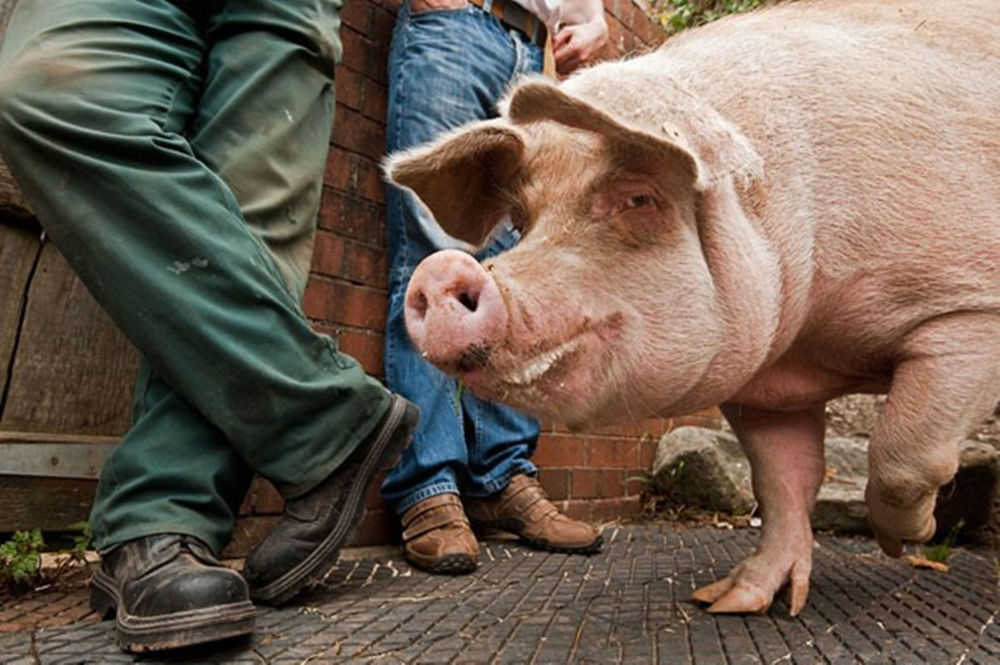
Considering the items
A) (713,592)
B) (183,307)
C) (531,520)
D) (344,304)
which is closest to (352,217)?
(344,304)

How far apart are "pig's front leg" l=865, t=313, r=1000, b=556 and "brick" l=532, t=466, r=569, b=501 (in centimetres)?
197

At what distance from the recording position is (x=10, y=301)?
2445mm

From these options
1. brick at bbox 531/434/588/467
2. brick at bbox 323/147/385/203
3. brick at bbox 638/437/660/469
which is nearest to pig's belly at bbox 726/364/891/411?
brick at bbox 323/147/385/203

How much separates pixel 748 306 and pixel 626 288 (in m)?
0.28

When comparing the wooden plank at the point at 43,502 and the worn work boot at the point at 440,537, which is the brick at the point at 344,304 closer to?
the worn work boot at the point at 440,537

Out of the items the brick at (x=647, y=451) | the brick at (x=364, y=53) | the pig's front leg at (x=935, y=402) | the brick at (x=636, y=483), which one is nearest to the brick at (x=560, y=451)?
the brick at (x=636, y=483)

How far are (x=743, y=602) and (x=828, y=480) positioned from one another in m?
2.34

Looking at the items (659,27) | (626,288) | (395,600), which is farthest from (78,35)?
(659,27)

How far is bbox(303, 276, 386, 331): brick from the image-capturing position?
2.93 metres

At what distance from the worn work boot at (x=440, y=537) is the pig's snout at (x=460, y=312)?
1241mm

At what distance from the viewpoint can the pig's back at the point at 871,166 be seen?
1.93 metres

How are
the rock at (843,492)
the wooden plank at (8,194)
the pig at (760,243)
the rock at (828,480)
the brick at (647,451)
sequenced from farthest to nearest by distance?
the brick at (647,451) → the rock at (843,492) → the rock at (828,480) → the wooden plank at (8,194) → the pig at (760,243)

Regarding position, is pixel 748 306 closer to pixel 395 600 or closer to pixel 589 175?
pixel 589 175

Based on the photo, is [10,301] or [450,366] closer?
[450,366]
